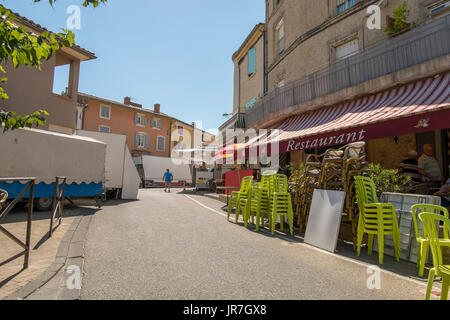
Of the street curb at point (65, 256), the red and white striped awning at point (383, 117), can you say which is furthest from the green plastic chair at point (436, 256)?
the red and white striped awning at point (383, 117)

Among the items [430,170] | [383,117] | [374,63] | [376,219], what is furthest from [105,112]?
[376,219]

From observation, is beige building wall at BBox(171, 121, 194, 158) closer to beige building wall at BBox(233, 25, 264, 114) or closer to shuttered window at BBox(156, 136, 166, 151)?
shuttered window at BBox(156, 136, 166, 151)

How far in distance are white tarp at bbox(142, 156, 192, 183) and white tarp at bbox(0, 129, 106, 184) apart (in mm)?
17227

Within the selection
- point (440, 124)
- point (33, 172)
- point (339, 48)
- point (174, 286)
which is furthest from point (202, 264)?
point (339, 48)

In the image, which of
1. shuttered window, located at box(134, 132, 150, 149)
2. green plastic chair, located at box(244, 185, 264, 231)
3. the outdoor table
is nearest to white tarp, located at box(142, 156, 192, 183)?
shuttered window, located at box(134, 132, 150, 149)

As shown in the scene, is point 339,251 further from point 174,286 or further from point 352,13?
point 352,13

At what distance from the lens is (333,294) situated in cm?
304

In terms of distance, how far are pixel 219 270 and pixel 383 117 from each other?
20.2 feet

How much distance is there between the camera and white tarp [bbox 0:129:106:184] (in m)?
8.78

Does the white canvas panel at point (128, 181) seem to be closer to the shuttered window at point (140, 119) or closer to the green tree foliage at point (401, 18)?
the green tree foliage at point (401, 18)

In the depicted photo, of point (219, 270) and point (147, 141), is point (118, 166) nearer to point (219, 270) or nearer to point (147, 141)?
point (219, 270)

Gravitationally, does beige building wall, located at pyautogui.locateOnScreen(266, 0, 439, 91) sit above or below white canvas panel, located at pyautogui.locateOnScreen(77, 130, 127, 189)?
above

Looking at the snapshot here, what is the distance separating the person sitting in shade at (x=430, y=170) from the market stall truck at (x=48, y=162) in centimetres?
1028
